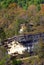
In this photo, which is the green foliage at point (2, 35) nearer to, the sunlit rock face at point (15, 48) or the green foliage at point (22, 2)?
the sunlit rock face at point (15, 48)

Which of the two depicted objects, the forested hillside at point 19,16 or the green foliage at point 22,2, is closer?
the forested hillside at point 19,16

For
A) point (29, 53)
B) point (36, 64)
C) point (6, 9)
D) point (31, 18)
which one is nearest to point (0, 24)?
point (31, 18)

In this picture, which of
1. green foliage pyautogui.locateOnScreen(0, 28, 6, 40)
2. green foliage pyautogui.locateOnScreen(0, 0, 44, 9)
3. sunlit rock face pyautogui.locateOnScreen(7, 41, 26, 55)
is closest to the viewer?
sunlit rock face pyautogui.locateOnScreen(7, 41, 26, 55)

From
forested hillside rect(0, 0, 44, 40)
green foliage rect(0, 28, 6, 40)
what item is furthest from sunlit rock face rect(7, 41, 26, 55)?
forested hillside rect(0, 0, 44, 40)

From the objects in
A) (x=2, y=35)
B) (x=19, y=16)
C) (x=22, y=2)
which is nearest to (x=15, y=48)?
(x=2, y=35)

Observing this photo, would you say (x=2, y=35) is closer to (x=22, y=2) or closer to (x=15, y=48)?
(x=15, y=48)

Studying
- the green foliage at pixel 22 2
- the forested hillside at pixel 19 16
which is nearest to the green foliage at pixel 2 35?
the forested hillside at pixel 19 16

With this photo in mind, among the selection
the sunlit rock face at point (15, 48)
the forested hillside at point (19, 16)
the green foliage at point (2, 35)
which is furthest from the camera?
the forested hillside at point (19, 16)

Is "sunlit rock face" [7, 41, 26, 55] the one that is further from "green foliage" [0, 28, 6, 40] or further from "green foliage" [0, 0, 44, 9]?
"green foliage" [0, 0, 44, 9]

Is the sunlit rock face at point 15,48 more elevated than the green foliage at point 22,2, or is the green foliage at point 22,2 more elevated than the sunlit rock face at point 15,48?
the sunlit rock face at point 15,48
